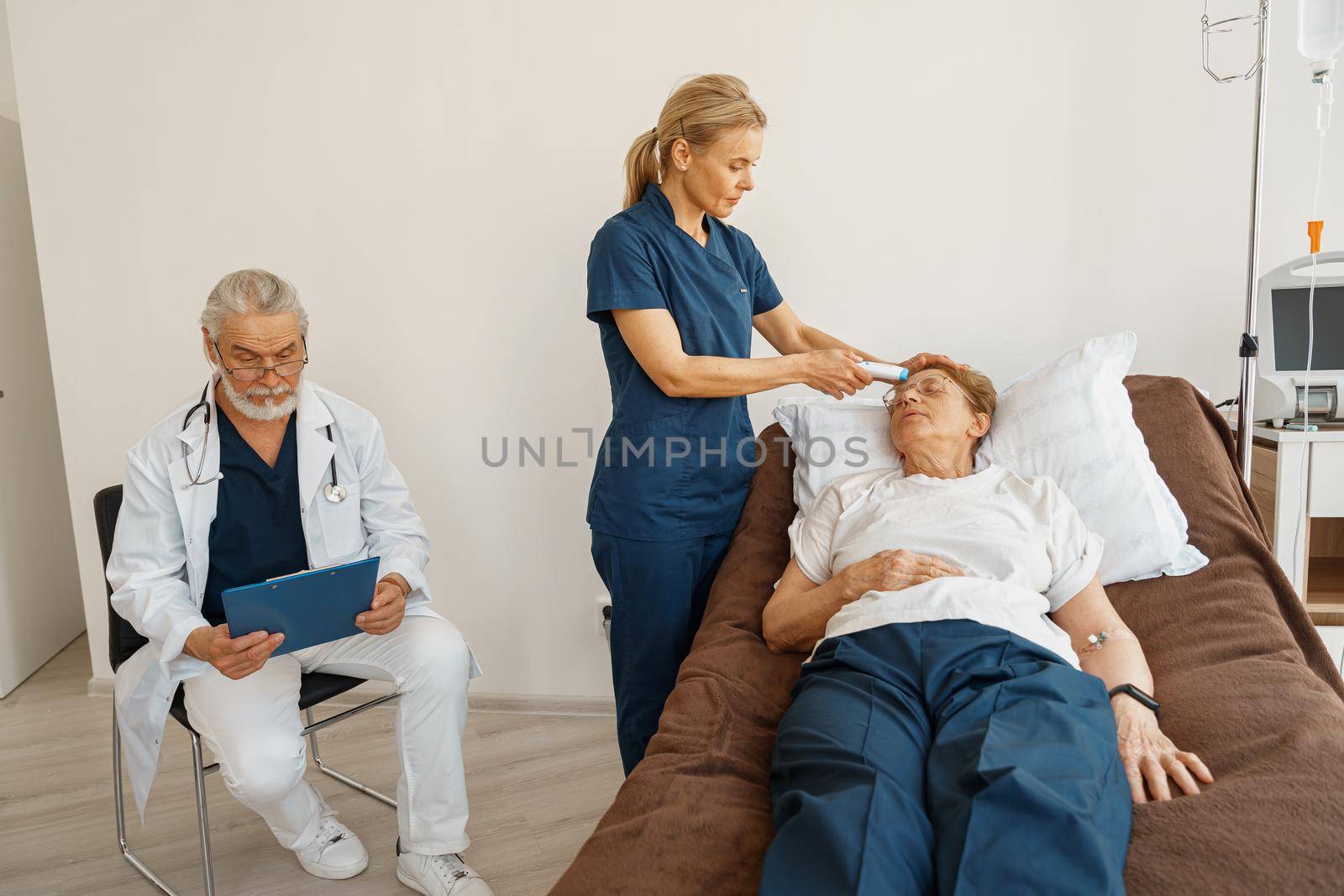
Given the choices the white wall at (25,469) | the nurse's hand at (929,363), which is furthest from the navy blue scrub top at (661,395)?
the white wall at (25,469)

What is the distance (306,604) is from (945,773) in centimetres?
106

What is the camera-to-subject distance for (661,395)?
5.61ft

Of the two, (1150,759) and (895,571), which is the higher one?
(895,571)

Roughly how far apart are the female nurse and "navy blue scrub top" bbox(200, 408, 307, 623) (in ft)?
1.97

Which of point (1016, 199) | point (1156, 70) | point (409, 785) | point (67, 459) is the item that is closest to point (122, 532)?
point (409, 785)

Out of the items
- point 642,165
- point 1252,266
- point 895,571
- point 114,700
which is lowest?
point 114,700

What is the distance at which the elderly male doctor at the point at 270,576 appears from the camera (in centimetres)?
167

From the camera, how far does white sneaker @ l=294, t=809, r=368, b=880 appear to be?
1.82m

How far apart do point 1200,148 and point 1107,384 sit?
785 millimetres

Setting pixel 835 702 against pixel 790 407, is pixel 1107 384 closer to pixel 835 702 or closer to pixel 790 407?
pixel 790 407

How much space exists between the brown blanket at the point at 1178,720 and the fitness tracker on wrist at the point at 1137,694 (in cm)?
4

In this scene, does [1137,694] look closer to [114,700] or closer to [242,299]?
[242,299]

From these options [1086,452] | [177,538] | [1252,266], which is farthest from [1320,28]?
[177,538]
